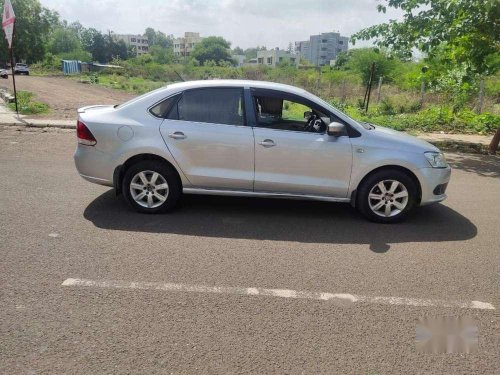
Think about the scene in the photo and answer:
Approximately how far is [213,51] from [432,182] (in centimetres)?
12355

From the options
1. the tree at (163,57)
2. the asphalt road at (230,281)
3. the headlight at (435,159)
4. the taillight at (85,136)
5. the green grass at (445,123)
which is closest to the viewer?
the asphalt road at (230,281)

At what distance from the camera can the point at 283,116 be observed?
5.31 meters

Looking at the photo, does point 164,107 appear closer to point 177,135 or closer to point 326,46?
point 177,135

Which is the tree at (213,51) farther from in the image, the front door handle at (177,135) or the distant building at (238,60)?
the front door handle at (177,135)

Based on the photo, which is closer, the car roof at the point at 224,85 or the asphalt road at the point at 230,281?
the asphalt road at the point at 230,281

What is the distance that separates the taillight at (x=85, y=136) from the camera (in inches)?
203

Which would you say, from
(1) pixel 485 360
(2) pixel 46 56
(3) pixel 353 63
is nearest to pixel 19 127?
(1) pixel 485 360

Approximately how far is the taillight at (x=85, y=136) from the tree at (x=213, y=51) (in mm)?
114715

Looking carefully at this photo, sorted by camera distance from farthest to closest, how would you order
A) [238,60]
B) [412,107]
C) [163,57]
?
[238,60] → [163,57] → [412,107]

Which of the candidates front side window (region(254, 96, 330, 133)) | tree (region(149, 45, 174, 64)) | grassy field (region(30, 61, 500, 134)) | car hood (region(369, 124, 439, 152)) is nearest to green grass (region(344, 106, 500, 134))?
grassy field (region(30, 61, 500, 134))

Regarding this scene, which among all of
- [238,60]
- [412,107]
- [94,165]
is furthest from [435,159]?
[238,60]

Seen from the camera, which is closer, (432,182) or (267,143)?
(267,143)

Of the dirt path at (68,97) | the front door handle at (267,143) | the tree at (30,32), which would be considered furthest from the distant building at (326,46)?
the front door handle at (267,143)

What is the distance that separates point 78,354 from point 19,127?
9929 millimetres
